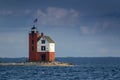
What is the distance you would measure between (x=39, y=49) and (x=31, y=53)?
2469 mm

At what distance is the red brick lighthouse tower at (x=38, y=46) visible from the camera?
12912 cm

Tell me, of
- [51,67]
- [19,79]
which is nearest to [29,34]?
[51,67]

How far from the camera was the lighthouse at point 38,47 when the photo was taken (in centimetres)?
12912

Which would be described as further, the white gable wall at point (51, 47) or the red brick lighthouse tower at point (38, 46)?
the white gable wall at point (51, 47)

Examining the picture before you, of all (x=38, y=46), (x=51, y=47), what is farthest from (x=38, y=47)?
(x=51, y=47)

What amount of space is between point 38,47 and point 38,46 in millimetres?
275

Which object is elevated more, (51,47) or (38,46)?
(38,46)

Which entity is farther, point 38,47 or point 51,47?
point 51,47

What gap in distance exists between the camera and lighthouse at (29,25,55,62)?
129 m

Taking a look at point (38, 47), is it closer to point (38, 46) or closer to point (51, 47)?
point (38, 46)

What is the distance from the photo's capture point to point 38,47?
130 metres

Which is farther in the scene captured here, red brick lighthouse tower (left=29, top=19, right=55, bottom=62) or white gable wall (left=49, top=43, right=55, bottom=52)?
white gable wall (left=49, top=43, right=55, bottom=52)

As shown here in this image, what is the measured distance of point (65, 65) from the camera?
140 m

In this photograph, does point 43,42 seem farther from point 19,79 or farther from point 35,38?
point 19,79
